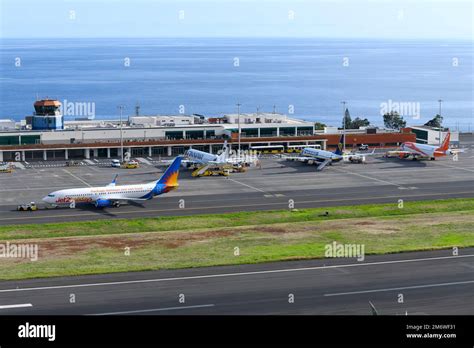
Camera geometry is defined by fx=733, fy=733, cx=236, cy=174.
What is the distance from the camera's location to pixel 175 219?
317ft

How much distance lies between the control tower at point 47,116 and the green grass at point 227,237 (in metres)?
74.2

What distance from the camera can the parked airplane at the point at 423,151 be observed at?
15538 centimetres

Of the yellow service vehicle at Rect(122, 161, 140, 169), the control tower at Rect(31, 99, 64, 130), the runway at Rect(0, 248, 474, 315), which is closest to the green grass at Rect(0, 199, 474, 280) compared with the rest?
the runway at Rect(0, 248, 474, 315)

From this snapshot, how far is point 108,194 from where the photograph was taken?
345ft

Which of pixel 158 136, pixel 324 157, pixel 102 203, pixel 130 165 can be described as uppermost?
pixel 158 136

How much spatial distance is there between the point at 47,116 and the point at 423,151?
271ft

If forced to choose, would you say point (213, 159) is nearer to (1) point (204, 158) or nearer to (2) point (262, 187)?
(1) point (204, 158)

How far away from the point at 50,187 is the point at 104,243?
43.1 metres

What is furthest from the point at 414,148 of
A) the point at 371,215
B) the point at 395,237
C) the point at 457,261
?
the point at 457,261

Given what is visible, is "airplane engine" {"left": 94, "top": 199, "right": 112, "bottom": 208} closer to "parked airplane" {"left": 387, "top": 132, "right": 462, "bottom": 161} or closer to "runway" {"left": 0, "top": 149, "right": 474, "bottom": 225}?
"runway" {"left": 0, "top": 149, "right": 474, "bottom": 225}

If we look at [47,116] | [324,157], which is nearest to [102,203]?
[324,157]

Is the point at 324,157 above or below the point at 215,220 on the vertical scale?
above
